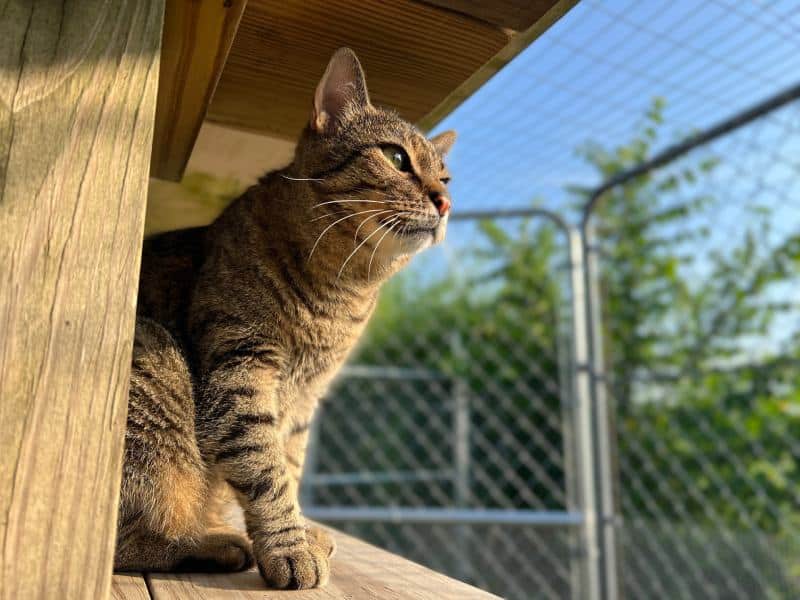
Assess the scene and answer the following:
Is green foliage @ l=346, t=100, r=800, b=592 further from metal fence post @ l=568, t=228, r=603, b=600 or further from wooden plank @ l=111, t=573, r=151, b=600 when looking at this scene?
wooden plank @ l=111, t=573, r=151, b=600

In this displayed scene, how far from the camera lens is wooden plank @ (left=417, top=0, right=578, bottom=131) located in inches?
41.8

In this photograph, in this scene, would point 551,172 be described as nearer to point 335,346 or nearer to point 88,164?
point 335,346

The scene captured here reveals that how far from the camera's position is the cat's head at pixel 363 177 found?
3.95 ft

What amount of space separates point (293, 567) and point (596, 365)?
1.69 meters

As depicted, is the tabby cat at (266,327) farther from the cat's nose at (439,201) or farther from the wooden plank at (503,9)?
the wooden plank at (503,9)

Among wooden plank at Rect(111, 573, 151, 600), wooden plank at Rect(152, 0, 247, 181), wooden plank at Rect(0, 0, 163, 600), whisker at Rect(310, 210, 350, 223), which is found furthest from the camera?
whisker at Rect(310, 210, 350, 223)

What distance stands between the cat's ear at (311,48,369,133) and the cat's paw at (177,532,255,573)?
69 cm

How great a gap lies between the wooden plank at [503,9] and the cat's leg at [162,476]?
2.14 feet

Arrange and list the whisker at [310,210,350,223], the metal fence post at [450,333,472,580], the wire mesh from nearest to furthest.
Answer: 1. the whisker at [310,210,350,223]
2. the wire mesh
3. the metal fence post at [450,333,472,580]

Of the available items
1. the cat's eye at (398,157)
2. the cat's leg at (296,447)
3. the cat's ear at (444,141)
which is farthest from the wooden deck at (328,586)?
the cat's ear at (444,141)

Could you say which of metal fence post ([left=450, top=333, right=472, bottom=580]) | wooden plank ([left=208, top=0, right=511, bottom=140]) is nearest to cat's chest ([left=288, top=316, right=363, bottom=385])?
wooden plank ([left=208, top=0, right=511, bottom=140])

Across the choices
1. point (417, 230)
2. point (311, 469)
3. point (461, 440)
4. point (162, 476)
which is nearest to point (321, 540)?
point (162, 476)

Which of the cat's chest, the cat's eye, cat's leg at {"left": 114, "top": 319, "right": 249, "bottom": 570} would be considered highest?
the cat's eye

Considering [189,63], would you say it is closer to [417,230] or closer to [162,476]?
[417,230]
